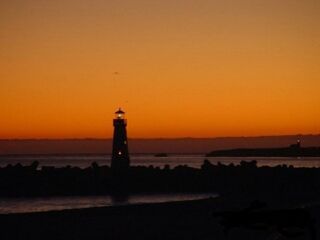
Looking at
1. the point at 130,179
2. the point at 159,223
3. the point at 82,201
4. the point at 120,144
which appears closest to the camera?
Result: the point at 159,223

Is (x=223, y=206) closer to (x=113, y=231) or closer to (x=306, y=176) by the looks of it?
(x=113, y=231)

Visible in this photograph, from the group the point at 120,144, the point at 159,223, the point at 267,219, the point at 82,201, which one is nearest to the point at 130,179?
the point at 120,144

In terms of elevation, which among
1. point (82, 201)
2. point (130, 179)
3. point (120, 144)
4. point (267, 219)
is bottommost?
point (82, 201)

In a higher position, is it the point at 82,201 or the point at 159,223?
the point at 159,223

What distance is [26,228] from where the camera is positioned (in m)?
11.8

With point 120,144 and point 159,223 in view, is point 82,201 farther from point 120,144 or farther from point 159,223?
point 159,223

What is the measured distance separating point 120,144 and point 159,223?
2892cm

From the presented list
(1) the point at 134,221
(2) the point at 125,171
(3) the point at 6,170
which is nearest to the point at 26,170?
(3) the point at 6,170

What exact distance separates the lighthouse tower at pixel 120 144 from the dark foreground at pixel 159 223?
77.9 ft

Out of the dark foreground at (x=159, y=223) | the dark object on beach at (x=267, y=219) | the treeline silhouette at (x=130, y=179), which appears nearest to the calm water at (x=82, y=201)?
the treeline silhouette at (x=130, y=179)

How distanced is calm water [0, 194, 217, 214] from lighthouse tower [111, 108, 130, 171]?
244 cm

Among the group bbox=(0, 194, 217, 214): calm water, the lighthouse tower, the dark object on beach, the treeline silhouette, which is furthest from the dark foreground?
the treeline silhouette

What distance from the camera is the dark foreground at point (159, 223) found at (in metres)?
7.25

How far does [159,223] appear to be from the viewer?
12.5m
